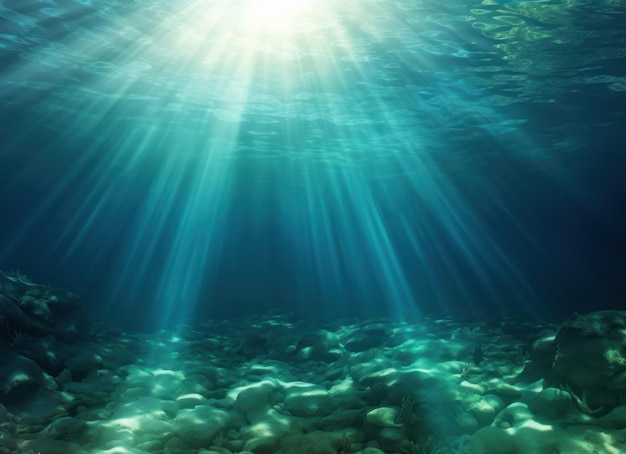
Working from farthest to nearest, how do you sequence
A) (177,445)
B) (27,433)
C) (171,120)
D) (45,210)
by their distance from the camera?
(45,210)
(171,120)
(27,433)
(177,445)

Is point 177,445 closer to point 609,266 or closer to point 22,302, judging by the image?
point 22,302

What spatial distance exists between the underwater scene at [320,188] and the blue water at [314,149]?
15 cm

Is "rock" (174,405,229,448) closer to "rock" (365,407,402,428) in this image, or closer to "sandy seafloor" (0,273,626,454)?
"sandy seafloor" (0,273,626,454)

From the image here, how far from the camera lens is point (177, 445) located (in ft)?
18.6

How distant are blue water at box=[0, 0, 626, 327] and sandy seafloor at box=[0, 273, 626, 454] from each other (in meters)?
8.02

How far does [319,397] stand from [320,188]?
1387 inches

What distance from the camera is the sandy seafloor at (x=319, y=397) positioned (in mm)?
5523

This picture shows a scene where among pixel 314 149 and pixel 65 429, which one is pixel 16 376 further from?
pixel 314 149

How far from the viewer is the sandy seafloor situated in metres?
5.52

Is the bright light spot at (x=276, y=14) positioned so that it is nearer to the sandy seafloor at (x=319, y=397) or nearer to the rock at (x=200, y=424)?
the sandy seafloor at (x=319, y=397)

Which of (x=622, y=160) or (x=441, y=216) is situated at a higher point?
(x=622, y=160)

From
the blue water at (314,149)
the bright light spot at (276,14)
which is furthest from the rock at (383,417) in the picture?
the bright light spot at (276,14)

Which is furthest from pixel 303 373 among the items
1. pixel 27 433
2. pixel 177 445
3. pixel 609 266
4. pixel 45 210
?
pixel 45 210

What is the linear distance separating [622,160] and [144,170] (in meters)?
37.8
